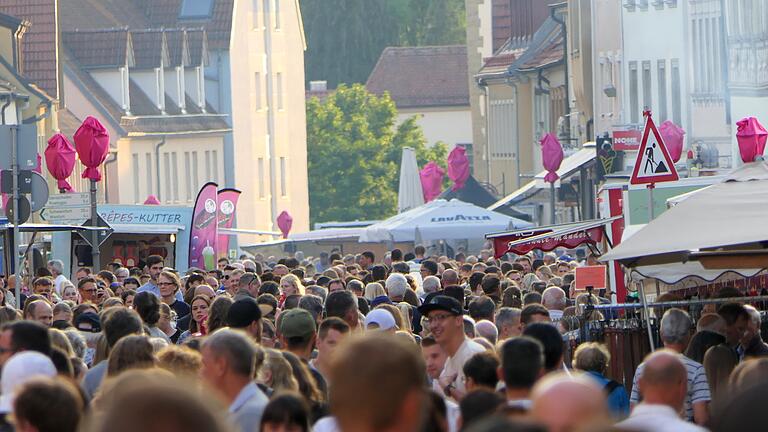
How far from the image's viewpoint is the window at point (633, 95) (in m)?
44.6

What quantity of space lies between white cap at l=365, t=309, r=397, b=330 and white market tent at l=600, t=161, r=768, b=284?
148 centimetres

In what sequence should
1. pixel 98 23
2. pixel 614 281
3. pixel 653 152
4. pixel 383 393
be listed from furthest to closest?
pixel 98 23 → pixel 614 281 → pixel 653 152 → pixel 383 393

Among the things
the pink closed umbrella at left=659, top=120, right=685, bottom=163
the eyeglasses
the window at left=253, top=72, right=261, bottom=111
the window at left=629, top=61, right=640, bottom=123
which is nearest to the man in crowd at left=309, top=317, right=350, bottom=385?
the eyeglasses

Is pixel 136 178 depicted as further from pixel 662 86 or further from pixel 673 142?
pixel 673 142

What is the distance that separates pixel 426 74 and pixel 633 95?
58.3 metres

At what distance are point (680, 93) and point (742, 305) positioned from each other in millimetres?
28331

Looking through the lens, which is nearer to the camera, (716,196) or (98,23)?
(716,196)

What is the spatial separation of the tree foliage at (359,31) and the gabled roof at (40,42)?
160 feet

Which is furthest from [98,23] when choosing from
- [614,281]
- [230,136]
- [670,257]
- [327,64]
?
[670,257]

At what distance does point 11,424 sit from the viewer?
7.55 metres

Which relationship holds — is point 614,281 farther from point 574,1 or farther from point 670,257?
point 574,1

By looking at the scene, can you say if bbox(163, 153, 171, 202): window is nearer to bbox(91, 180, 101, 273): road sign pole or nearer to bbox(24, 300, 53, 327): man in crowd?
bbox(91, 180, 101, 273): road sign pole

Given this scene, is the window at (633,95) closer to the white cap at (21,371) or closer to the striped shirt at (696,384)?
the striped shirt at (696,384)

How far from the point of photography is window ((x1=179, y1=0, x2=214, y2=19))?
256 feet
